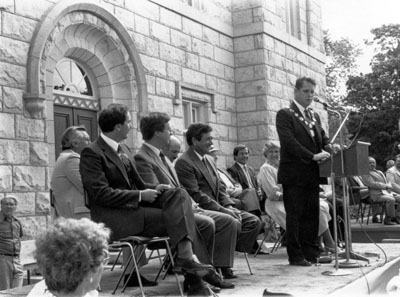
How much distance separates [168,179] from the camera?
210 inches

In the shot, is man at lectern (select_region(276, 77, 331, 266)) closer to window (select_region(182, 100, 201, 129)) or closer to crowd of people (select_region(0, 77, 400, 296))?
crowd of people (select_region(0, 77, 400, 296))

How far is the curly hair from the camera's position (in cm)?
226

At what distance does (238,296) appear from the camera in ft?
15.1

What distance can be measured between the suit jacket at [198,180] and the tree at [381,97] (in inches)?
1177

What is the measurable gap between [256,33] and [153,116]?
25.0 ft

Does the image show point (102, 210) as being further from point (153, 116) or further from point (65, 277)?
point (65, 277)

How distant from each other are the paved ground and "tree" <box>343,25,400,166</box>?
29.4m

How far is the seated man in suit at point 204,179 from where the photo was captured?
585cm

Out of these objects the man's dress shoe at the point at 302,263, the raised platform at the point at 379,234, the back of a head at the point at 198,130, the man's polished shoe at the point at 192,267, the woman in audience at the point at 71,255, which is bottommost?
the raised platform at the point at 379,234

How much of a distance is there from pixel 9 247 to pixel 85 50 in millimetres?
3602

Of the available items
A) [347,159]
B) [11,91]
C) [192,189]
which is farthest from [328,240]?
[11,91]

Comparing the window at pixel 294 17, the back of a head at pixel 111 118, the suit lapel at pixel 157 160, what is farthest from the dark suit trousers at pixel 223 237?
the window at pixel 294 17

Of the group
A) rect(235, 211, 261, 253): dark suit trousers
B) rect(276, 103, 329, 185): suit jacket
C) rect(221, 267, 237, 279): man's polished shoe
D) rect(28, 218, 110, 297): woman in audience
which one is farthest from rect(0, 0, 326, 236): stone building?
rect(28, 218, 110, 297): woman in audience

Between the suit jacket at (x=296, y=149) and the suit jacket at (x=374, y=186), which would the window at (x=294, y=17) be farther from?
the suit jacket at (x=296, y=149)
